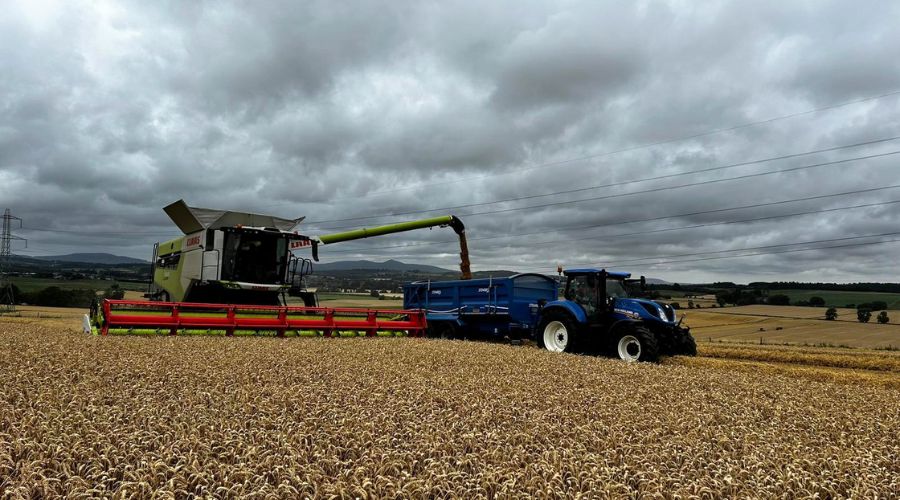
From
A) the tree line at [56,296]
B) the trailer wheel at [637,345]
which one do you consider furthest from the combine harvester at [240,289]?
the tree line at [56,296]

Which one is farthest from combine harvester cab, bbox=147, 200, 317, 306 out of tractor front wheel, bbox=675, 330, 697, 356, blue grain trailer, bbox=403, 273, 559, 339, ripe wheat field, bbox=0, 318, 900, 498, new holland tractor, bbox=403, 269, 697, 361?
tractor front wheel, bbox=675, 330, 697, 356

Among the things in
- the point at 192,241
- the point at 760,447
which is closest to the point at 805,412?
the point at 760,447

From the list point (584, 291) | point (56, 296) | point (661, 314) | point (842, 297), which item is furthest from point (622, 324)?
point (56, 296)

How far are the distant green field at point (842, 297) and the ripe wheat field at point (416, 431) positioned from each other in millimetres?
35832

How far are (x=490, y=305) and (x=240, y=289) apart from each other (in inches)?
265

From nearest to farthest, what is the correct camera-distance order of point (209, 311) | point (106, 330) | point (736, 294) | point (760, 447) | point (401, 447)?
point (401, 447) < point (760, 447) < point (106, 330) < point (209, 311) < point (736, 294)

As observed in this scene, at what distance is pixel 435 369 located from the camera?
870cm

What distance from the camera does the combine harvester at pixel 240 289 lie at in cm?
1312

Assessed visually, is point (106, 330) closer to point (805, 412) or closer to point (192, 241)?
point (192, 241)

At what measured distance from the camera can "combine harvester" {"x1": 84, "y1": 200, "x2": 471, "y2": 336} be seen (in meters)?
13.1

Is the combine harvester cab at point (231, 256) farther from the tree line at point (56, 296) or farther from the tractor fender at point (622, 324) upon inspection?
the tree line at point (56, 296)

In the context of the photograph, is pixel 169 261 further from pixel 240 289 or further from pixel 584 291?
pixel 584 291

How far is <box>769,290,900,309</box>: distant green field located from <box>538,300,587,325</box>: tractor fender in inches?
1248

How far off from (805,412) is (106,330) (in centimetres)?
1267
